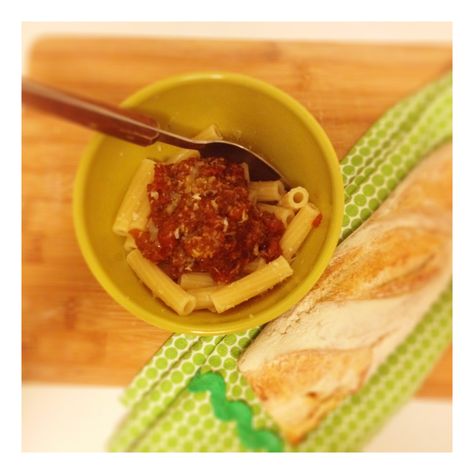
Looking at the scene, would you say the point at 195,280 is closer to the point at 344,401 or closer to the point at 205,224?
the point at 205,224

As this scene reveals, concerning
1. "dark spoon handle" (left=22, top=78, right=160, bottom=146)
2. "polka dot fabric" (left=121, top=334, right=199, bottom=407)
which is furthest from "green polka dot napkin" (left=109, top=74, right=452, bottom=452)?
"dark spoon handle" (left=22, top=78, right=160, bottom=146)

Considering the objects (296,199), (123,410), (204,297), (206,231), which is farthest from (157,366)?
(296,199)

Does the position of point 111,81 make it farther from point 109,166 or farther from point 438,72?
point 438,72

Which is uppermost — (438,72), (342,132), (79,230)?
(438,72)

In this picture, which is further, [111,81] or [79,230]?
[111,81]

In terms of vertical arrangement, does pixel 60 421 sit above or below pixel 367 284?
below

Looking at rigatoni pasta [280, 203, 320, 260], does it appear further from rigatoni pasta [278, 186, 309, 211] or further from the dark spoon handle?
the dark spoon handle

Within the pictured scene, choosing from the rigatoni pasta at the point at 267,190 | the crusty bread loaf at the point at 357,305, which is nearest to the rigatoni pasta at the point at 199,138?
the rigatoni pasta at the point at 267,190
